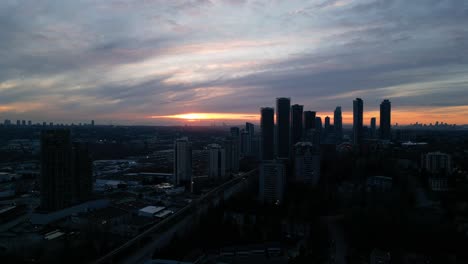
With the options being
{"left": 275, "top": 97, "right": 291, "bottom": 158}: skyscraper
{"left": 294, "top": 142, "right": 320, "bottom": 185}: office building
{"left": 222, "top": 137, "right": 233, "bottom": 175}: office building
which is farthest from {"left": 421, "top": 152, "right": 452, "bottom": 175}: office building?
{"left": 222, "top": 137, "right": 233, "bottom": 175}: office building

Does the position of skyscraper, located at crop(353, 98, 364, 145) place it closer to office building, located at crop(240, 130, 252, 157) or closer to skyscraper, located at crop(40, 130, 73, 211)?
office building, located at crop(240, 130, 252, 157)

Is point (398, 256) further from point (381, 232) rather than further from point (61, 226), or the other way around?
point (61, 226)

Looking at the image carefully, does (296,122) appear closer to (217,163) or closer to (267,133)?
(267,133)

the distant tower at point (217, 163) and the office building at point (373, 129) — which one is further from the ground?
the office building at point (373, 129)

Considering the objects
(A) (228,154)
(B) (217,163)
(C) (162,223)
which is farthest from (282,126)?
(C) (162,223)

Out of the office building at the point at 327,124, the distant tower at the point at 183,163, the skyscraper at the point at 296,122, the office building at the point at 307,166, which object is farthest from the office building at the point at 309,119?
the distant tower at the point at 183,163

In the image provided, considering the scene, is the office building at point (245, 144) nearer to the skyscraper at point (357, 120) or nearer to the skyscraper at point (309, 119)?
the skyscraper at point (309, 119)

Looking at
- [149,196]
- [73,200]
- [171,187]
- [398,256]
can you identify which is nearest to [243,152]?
[171,187]
